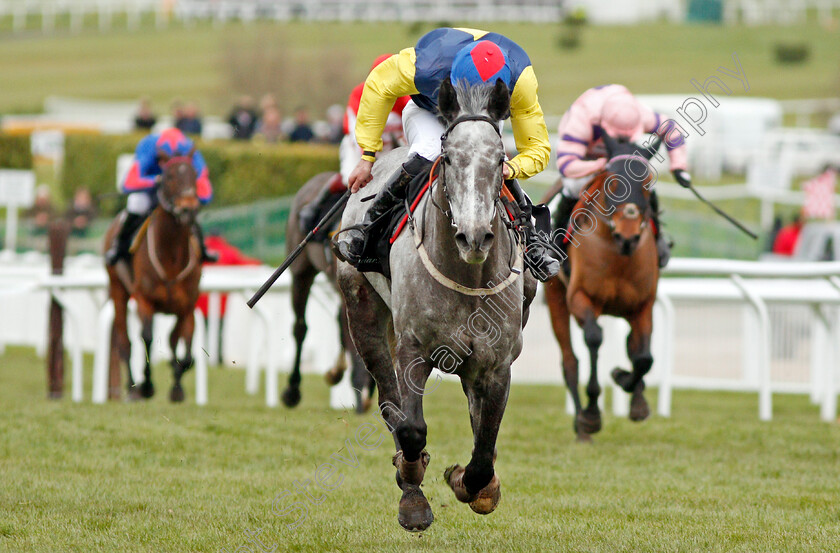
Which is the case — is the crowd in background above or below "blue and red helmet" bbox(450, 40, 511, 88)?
below

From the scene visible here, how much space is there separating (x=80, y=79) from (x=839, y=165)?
3938cm

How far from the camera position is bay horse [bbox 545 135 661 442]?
714 centimetres

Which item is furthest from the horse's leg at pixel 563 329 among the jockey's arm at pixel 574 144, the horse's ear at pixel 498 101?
the horse's ear at pixel 498 101

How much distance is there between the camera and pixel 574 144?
7598mm

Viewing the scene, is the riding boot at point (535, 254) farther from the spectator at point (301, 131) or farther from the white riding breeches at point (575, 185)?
the spectator at point (301, 131)

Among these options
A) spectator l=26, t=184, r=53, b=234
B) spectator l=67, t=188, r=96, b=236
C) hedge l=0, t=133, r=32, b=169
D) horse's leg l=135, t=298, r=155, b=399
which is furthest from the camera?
hedge l=0, t=133, r=32, b=169

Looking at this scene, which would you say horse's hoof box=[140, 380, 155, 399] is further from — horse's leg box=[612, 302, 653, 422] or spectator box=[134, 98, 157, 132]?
spectator box=[134, 98, 157, 132]

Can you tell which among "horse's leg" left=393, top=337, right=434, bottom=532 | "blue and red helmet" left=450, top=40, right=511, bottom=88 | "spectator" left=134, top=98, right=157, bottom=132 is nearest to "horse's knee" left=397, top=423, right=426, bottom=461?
"horse's leg" left=393, top=337, right=434, bottom=532

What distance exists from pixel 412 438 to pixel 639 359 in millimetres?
2968

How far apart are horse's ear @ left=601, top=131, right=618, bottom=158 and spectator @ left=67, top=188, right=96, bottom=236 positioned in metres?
12.2

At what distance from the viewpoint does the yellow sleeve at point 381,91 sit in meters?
5.05

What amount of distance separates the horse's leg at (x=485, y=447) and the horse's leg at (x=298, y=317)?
3815 mm

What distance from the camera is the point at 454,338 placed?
14.6ft

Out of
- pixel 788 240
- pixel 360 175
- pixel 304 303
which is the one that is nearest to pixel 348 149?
pixel 304 303
